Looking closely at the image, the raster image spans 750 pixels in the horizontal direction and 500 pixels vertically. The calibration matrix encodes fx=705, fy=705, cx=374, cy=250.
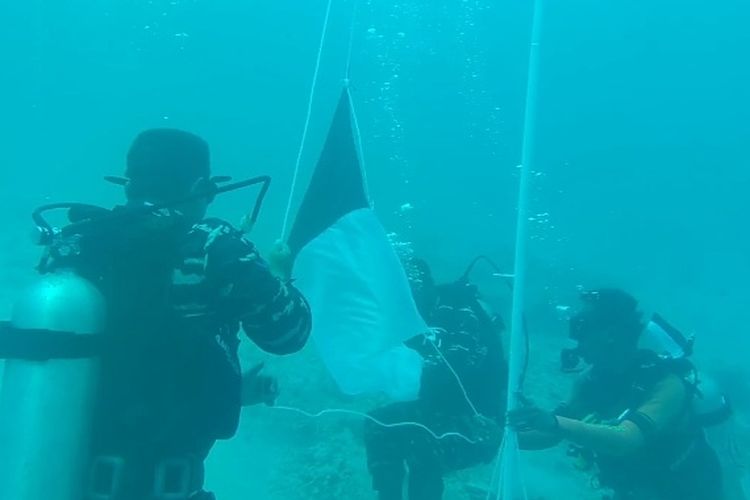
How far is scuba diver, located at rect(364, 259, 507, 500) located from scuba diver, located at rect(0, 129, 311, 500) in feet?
8.91

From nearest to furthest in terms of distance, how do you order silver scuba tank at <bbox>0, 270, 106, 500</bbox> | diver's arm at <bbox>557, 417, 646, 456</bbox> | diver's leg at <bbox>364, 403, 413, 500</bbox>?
silver scuba tank at <bbox>0, 270, 106, 500</bbox> < diver's arm at <bbox>557, 417, 646, 456</bbox> < diver's leg at <bbox>364, 403, 413, 500</bbox>

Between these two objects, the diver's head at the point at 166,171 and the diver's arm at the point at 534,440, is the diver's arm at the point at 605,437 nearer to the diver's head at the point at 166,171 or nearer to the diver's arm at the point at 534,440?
the diver's arm at the point at 534,440

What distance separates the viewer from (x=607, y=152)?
83.1 m

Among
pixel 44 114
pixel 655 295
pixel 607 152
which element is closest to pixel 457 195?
pixel 655 295

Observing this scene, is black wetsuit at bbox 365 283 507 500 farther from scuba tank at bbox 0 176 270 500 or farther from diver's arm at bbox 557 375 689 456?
scuba tank at bbox 0 176 270 500

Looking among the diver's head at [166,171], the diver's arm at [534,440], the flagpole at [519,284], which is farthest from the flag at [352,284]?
the diver's head at [166,171]

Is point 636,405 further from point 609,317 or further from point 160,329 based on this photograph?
point 160,329

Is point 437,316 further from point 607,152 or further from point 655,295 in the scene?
point 607,152

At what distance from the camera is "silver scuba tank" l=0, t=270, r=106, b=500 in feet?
8.32

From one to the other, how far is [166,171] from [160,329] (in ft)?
2.44

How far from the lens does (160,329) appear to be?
2.79 metres

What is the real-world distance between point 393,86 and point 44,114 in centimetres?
5353

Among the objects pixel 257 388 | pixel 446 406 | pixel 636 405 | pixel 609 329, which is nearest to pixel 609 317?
pixel 609 329

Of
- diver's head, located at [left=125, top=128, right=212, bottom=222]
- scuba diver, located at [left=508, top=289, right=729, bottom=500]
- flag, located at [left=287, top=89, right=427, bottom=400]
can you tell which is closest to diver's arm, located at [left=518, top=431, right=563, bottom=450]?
scuba diver, located at [left=508, top=289, right=729, bottom=500]
